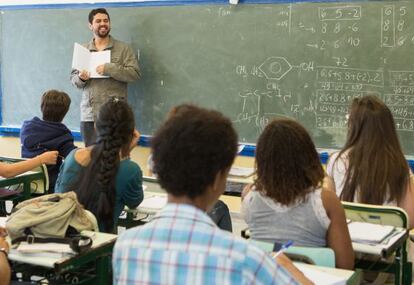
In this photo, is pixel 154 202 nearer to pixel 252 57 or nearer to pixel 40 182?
pixel 40 182

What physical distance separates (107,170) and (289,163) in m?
0.98

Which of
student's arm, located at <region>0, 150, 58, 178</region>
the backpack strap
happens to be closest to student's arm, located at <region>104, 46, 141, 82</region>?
student's arm, located at <region>0, 150, 58, 178</region>

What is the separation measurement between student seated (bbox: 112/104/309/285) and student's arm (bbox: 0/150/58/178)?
2.51 meters

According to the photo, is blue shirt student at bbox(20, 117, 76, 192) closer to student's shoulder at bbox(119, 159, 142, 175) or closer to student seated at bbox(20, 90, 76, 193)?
student seated at bbox(20, 90, 76, 193)

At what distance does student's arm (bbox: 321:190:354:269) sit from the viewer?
7.25 feet

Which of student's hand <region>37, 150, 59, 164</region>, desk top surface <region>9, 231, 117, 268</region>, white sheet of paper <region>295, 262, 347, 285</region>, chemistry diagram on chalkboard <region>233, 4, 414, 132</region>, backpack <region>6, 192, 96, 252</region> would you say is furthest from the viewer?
chemistry diagram on chalkboard <region>233, 4, 414, 132</region>

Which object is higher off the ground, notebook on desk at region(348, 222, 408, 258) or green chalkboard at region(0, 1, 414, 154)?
green chalkboard at region(0, 1, 414, 154)

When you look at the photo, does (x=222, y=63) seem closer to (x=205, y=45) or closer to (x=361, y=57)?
(x=205, y=45)

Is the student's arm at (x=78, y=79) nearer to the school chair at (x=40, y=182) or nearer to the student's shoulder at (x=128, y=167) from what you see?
the school chair at (x=40, y=182)

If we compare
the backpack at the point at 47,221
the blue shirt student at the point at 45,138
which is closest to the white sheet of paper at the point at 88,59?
the blue shirt student at the point at 45,138

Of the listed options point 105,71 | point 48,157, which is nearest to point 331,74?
point 105,71

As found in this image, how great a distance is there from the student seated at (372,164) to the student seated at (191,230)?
1.73 meters

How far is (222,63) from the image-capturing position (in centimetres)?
546

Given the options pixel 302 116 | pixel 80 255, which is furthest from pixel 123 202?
pixel 302 116
